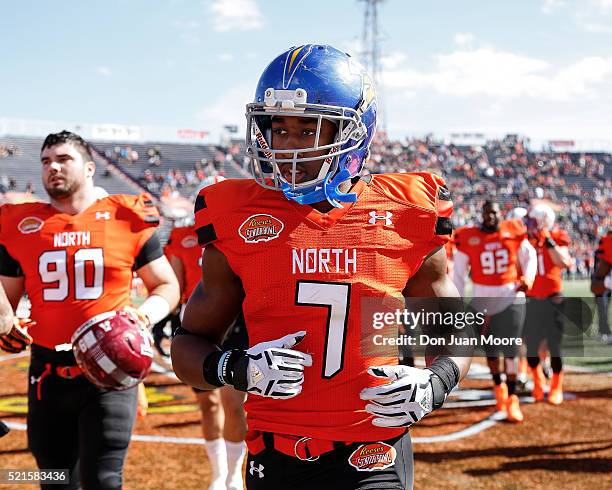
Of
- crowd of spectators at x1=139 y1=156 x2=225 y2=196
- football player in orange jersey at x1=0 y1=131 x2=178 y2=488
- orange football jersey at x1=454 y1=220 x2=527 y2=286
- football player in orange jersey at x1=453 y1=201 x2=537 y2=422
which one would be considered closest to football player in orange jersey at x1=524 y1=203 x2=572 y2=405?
football player in orange jersey at x1=453 y1=201 x2=537 y2=422

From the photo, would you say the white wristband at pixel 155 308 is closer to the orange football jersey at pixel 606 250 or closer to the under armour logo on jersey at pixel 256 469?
the under armour logo on jersey at pixel 256 469

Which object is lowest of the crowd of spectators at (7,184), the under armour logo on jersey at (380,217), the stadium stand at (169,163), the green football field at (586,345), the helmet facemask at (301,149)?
the green football field at (586,345)

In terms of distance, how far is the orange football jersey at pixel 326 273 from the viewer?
1994 millimetres

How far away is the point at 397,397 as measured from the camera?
185 cm

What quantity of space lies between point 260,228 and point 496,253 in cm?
526

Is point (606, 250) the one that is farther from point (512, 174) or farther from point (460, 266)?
point (512, 174)

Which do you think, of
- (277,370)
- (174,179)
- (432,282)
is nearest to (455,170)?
(174,179)

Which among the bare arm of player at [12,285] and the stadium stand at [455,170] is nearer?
the bare arm of player at [12,285]

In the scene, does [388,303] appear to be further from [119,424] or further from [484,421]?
[484,421]

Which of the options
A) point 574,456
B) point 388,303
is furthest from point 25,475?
point 574,456

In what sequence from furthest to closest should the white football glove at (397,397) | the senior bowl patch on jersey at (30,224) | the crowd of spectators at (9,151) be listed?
the crowd of spectators at (9,151) < the senior bowl patch on jersey at (30,224) < the white football glove at (397,397)

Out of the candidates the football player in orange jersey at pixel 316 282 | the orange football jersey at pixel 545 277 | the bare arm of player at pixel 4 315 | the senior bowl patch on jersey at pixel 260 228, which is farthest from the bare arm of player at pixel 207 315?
the orange football jersey at pixel 545 277

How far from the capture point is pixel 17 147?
3152cm

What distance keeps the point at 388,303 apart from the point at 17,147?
1304 inches
